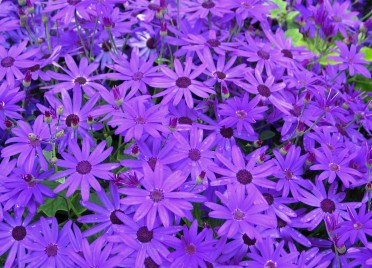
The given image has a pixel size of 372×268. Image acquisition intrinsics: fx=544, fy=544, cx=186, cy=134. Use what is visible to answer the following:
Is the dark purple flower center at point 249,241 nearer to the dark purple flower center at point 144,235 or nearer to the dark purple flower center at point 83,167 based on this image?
the dark purple flower center at point 144,235

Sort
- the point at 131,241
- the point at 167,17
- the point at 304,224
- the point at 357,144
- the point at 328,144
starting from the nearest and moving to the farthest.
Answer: the point at 131,241 → the point at 304,224 → the point at 328,144 → the point at 357,144 → the point at 167,17

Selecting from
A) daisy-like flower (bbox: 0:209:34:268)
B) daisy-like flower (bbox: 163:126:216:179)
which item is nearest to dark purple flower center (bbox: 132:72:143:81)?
daisy-like flower (bbox: 163:126:216:179)

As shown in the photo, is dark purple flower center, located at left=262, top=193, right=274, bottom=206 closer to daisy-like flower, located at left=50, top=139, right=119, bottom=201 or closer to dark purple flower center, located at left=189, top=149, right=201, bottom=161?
dark purple flower center, located at left=189, top=149, right=201, bottom=161

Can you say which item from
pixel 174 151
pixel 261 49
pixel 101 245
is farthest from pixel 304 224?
pixel 261 49

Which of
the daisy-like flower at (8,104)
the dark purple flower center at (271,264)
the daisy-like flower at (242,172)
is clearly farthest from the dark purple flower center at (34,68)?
Result: the dark purple flower center at (271,264)

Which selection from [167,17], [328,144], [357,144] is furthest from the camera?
[167,17]

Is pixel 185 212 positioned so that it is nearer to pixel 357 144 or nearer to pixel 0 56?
pixel 357 144

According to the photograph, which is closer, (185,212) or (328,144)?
(185,212)

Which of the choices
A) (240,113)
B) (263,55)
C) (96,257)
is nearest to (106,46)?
(263,55)
